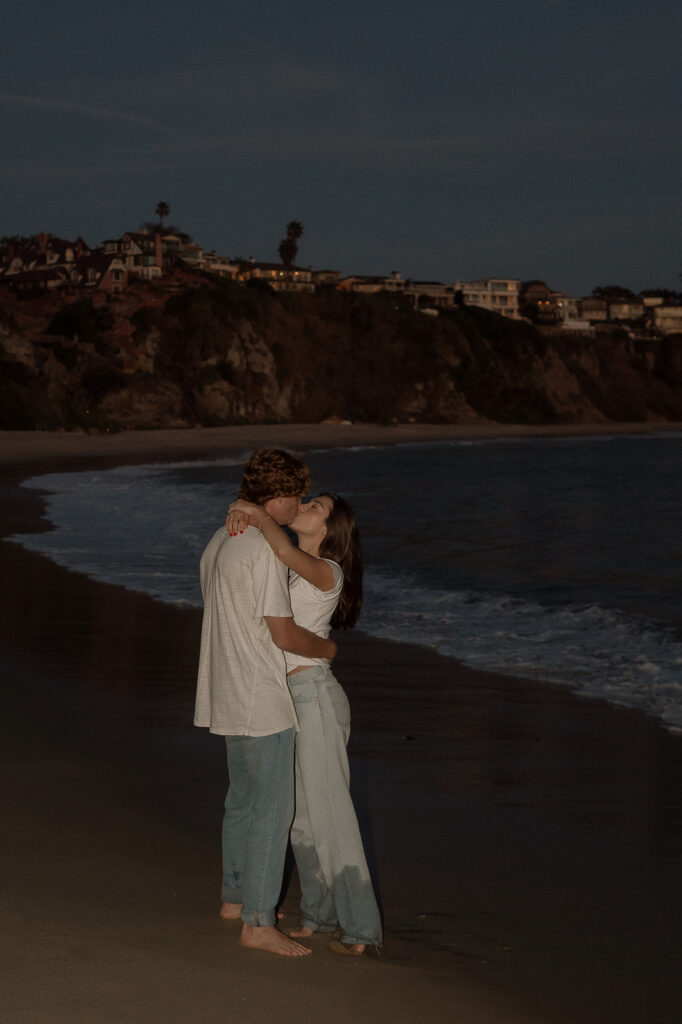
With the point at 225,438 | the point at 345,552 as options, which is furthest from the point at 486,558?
the point at 225,438

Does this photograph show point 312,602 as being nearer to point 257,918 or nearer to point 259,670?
point 259,670

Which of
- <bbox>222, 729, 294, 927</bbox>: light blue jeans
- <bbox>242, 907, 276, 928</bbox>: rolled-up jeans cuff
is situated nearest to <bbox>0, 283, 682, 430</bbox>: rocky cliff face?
<bbox>222, 729, 294, 927</bbox>: light blue jeans

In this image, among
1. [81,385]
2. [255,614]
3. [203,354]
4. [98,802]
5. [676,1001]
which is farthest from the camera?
[203,354]

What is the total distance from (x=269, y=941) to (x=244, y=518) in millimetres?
1422

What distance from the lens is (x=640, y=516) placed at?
28.6 m

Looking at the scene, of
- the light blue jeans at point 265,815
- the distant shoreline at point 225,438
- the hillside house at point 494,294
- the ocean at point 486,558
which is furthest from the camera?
the hillside house at point 494,294

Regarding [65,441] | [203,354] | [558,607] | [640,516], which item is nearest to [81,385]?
[203,354]

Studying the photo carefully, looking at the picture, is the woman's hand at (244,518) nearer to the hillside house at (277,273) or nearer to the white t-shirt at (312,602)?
the white t-shirt at (312,602)

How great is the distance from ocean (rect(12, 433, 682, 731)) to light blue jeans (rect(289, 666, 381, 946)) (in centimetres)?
399

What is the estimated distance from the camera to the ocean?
10.2 m

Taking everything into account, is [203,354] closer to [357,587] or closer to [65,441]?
[65,441]

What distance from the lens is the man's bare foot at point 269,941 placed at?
3.96 metres

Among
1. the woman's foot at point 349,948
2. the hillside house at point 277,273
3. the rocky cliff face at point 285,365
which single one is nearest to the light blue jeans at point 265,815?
the woman's foot at point 349,948

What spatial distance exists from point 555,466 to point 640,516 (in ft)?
95.7
